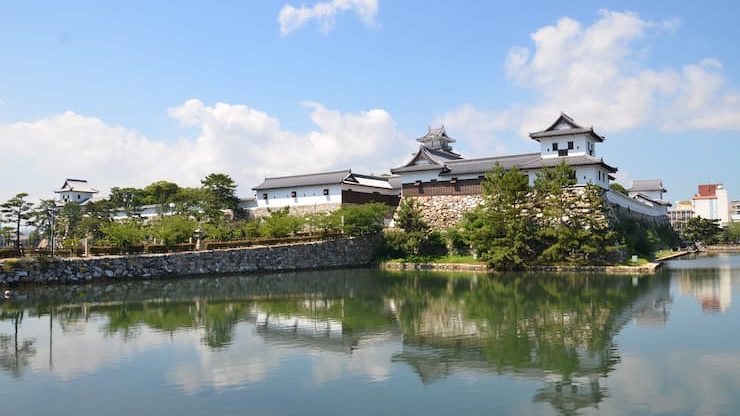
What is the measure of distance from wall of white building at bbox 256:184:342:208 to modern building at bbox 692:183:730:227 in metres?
79.2

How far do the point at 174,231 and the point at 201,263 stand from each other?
3.01 metres

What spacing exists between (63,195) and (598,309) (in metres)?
64.3

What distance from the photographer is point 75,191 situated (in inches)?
2552

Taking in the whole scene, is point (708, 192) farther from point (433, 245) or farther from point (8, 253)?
point (8, 253)

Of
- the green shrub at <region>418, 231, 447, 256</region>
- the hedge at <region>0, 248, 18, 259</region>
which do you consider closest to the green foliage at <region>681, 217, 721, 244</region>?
the green shrub at <region>418, 231, 447, 256</region>

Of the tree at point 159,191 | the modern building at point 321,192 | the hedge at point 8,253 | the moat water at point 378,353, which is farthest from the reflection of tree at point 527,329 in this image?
the tree at point 159,191

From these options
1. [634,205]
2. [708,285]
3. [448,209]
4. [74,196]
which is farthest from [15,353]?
[74,196]

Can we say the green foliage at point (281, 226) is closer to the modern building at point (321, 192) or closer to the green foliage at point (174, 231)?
the green foliage at point (174, 231)

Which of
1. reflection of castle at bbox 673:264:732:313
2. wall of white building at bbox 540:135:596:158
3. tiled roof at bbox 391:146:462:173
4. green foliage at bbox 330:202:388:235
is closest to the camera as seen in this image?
reflection of castle at bbox 673:264:732:313

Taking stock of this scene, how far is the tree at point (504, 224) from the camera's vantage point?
1153 inches

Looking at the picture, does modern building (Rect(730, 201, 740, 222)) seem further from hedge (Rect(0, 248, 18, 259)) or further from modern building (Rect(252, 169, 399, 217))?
hedge (Rect(0, 248, 18, 259))

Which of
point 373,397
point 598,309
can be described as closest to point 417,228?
point 598,309

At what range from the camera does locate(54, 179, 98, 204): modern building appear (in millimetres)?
64875

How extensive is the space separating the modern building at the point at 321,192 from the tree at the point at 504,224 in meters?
11.2
